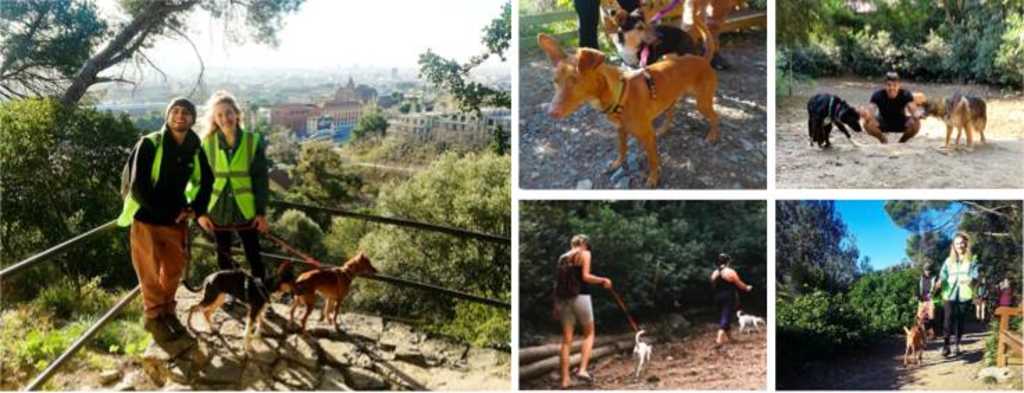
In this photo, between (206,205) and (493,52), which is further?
(493,52)

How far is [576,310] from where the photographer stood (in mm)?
4031

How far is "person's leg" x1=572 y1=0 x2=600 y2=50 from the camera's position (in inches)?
159

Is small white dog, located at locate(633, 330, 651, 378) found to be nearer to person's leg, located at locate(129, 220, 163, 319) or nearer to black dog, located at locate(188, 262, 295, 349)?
black dog, located at locate(188, 262, 295, 349)

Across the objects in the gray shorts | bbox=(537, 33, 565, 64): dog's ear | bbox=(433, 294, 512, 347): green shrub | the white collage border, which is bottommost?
bbox=(433, 294, 512, 347): green shrub

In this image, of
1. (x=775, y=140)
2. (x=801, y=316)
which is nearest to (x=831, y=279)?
(x=801, y=316)

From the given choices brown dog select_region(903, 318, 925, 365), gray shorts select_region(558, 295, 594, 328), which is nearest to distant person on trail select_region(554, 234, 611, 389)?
gray shorts select_region(558, 295, 594, 328)

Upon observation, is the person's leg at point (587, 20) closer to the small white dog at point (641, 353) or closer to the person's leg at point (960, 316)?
the small white dog at point (641, 353)

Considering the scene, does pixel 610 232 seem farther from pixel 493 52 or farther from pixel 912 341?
pixel 912 341

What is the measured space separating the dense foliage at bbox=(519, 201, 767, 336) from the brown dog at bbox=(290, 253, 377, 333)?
64 centimetres

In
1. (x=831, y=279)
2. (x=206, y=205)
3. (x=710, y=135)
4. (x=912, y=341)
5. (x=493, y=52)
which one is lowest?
(x=912, y=341)

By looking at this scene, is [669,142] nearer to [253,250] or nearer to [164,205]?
[253,250]

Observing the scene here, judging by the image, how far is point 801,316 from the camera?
4.09 m

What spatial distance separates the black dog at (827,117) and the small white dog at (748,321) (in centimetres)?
72

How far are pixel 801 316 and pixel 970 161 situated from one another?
0.90 metres
